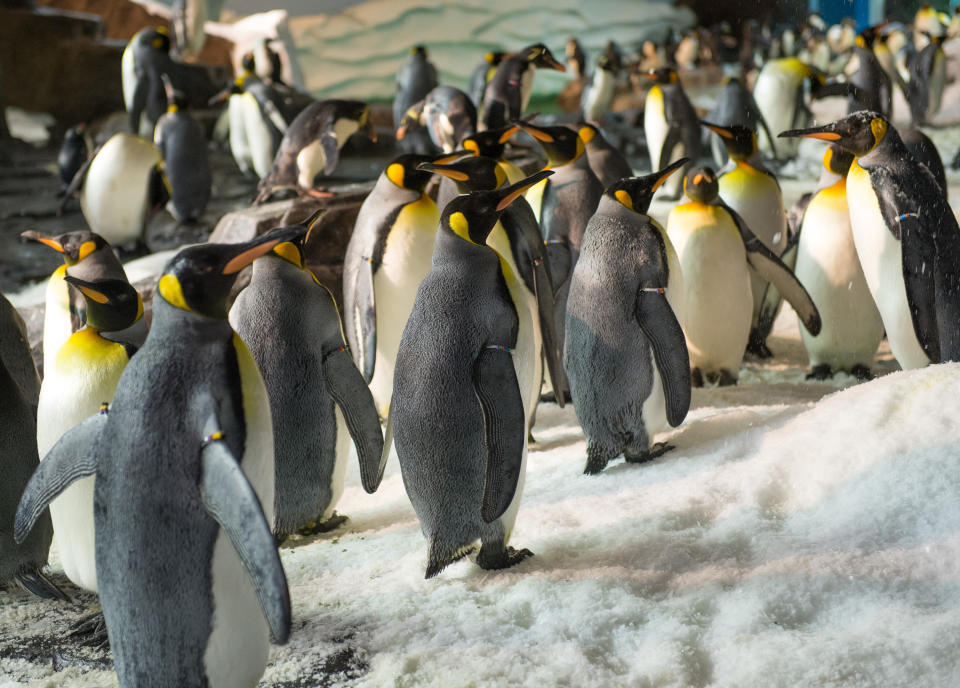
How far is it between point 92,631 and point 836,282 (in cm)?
328

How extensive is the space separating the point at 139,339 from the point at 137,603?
2.87 ft

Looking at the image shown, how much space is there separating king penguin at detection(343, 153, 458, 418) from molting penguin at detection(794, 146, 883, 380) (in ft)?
5.56

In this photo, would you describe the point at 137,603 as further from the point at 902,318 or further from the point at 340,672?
the point at 902,318

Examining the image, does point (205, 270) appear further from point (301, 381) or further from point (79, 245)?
point (79, 245)

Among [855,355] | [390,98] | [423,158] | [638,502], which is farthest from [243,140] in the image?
[390,98]

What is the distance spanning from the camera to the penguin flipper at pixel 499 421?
2359 millimetres

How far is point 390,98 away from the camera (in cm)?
1950

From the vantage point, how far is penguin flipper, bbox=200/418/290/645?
1599mm

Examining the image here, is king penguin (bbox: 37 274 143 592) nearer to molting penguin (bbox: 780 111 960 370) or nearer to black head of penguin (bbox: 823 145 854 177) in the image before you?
molting penguin (bbox: 780 111 960 370)

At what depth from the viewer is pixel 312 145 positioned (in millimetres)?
6250

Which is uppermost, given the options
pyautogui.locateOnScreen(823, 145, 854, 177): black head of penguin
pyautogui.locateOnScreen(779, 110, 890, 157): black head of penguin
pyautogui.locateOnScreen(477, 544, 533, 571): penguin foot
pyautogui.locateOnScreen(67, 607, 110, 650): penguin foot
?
pyautogui.locateOnScreen(779, 110, 890, 157): black head of penguin

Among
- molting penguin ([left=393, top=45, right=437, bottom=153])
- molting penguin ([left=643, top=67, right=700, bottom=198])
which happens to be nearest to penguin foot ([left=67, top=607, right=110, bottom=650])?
molting penguin ([left=643, top=67, right=700, bottom=198])

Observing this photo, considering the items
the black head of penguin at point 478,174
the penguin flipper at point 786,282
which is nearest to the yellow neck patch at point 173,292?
the black head of penguin at point 478,174

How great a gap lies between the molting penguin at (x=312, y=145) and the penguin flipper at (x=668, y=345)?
11.6 ft
